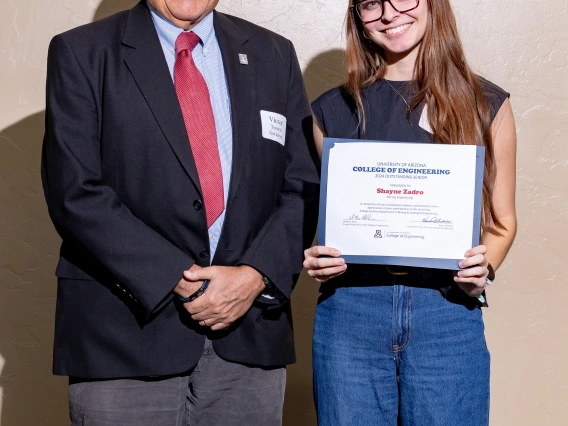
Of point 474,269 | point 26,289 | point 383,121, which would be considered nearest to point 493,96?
point 383,121

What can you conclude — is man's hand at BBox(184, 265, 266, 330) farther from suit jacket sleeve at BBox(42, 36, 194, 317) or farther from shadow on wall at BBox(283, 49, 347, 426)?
shadow on wall at BBox(283, 49, 347, 426)

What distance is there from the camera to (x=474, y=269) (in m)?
1.82

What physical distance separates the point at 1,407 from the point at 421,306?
1.93 m

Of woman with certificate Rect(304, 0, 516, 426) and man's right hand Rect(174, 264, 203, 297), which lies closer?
woman with certificate Rect(304, 0, 516, 426)

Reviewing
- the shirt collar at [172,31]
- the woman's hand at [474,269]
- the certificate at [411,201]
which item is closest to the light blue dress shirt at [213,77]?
the shirt collar at [172,31]

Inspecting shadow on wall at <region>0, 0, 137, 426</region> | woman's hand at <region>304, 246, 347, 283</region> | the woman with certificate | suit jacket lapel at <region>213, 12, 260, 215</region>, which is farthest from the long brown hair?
shadow on wall at <region>0, 0, 137, 426</region>

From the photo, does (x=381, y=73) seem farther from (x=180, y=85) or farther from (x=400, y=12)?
(x=180, y=85)

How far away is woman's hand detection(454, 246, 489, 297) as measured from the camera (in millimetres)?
1812

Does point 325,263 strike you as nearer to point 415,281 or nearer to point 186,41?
point 415,281

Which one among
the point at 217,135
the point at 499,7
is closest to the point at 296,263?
the point at 217,135

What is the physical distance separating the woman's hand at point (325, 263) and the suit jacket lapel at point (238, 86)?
280 millimetres

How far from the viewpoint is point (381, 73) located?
6.88 feet

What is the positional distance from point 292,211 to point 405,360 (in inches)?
20.2

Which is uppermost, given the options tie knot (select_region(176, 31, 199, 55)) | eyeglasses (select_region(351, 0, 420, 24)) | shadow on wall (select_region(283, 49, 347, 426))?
eyeglasses (select_region(351, 0, 420, 24))
